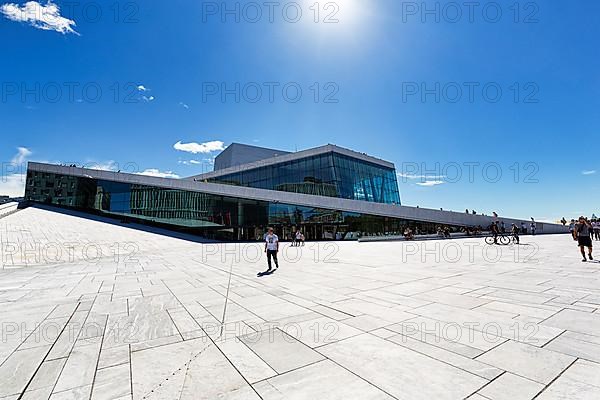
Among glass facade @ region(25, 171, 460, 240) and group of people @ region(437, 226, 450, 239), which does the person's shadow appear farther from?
group of people @ region(437, 226, 450, 239)

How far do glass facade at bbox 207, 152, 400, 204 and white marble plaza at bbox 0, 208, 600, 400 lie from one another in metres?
30.0

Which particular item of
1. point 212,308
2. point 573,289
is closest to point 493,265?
point 573,289

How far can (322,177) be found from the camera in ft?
127

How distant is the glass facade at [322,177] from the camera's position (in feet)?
126

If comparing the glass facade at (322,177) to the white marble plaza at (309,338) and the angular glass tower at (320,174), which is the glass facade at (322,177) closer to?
the angular glass tower at (320,174)

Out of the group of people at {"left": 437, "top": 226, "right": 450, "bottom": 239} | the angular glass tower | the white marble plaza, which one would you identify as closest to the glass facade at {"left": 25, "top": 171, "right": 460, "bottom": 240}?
the group of people at {"left": 437, "top": 226, "right": 450, "bottom": 239}

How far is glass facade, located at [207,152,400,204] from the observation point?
3828 centimetres

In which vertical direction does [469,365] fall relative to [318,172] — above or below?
below

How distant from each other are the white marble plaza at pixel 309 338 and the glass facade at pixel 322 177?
98.6 ft

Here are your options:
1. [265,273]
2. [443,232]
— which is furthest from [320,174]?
[265,273]

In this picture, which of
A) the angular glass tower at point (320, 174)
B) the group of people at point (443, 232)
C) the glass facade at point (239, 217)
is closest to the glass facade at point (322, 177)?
the angular glass tower at point (320, 174)

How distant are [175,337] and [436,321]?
13.4 ft

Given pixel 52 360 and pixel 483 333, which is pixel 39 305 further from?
pixel 483 333

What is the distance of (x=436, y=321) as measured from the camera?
15.1ft
